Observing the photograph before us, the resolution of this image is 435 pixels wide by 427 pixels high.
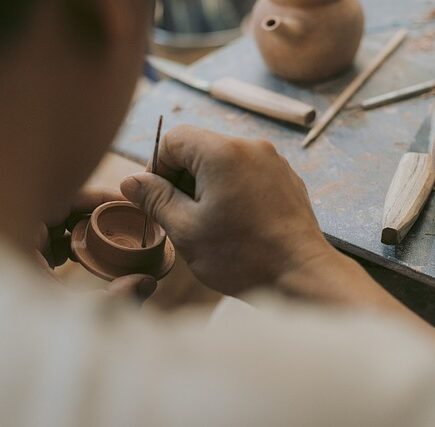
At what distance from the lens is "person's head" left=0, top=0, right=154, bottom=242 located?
547 mm

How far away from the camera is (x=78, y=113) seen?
0.61 m

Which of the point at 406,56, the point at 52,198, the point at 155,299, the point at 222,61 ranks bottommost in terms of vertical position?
the point at 155,299

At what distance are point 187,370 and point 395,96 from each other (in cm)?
116

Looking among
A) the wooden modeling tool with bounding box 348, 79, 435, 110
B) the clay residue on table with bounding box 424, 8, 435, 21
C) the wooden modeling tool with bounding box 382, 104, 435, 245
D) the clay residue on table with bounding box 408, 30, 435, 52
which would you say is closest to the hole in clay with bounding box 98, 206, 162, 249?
the wooden modeling tool with bounding box 382, 104, 435, 245

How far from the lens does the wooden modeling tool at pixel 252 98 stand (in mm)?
1452

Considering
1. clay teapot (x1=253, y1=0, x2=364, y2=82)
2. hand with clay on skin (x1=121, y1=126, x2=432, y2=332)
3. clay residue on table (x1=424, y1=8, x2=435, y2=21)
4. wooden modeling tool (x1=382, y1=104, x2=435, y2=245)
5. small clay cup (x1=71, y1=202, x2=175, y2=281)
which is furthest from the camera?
clay residue on table (x1=424, y1=8, x2=435, y2=21)

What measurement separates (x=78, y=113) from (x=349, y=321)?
289 mm

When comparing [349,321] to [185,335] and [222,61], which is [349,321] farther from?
[222,61]

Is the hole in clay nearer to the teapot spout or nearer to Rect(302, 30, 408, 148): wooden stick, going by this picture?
Rect(302, 30, 408, 148): wooden stick

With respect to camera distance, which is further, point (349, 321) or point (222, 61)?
point (222, 61)

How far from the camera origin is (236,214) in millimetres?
924

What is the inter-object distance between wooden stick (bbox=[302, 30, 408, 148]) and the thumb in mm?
485

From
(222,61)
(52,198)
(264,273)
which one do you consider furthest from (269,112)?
(52,198)

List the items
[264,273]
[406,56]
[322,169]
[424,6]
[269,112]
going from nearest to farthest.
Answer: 1. [264,273]
2. [322,169]
3. [269,112]
4. [406,56]
5. [424,6]
